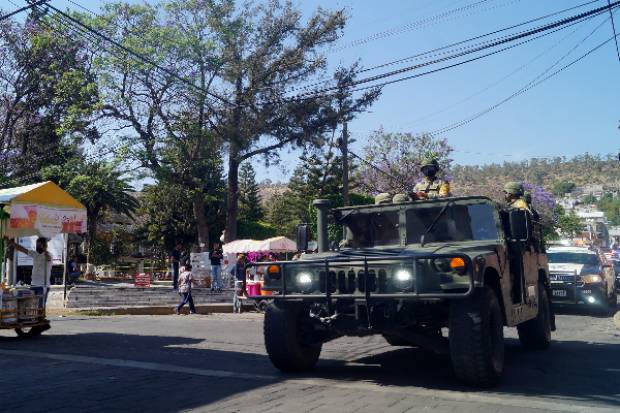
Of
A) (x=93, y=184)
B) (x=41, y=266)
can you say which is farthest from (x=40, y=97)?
(x=41, y=266)

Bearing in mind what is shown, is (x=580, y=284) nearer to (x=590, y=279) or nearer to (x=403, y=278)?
(x=590, y=279)

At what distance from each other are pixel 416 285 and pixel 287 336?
1.76 m

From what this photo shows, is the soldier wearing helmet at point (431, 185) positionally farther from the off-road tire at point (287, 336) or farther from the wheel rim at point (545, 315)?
the off-road tire at point (287, 336)

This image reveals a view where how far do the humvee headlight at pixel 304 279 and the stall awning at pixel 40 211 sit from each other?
6.26 meters

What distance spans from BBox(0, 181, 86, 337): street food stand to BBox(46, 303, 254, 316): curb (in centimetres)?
532

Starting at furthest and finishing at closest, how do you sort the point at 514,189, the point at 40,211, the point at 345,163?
the point at 345,163, the point at 40,211, the point at 514,189

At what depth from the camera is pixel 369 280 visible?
6.35 m

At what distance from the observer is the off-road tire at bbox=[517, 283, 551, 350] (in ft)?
30.7

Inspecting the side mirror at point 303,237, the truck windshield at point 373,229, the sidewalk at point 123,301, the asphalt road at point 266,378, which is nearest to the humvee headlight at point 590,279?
the asphalt road at point 266,378

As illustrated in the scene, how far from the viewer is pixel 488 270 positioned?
6.71 meters

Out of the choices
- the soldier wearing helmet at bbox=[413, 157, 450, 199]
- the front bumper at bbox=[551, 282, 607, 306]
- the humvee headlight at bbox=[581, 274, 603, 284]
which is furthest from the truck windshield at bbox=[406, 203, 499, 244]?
the humvee headlight at bbox=[581, 274, 603, 284]

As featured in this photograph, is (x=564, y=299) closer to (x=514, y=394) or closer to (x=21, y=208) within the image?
(x=514, y=394)

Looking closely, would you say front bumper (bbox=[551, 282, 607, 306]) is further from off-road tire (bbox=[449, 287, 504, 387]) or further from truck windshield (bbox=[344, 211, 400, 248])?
off-road tire (bbox=[449, 287, 504, 387])

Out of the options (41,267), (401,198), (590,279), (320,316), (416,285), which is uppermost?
(401,198)
